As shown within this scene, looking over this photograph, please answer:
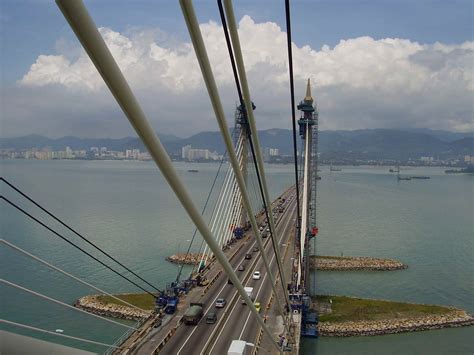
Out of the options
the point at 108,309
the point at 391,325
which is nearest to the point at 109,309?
the point at 108,309

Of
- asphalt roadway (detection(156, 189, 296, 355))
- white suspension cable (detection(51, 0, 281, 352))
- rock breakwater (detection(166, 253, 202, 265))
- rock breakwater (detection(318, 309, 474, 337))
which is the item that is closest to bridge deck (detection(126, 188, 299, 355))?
asphalt roadway (detection(156, 189, 296, 355))

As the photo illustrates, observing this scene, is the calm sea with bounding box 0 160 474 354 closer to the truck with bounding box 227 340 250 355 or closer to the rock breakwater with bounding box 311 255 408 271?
the rock breakwater with bounding box 311 255 408 271

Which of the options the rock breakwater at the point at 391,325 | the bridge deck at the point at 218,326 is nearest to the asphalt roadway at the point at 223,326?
the bridge deck at the point at 218,326

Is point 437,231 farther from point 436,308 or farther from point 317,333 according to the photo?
point 317,333

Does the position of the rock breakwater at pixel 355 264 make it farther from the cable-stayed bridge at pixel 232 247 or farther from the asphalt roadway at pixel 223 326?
the asphalt roadway at pixel 223 326

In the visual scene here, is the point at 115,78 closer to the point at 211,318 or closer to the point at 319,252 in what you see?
the point at 211,318

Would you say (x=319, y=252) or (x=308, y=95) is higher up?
(x=308, y=95)
